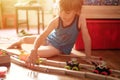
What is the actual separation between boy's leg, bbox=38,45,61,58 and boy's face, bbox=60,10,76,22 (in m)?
0.26

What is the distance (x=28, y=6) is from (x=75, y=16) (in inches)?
58.5

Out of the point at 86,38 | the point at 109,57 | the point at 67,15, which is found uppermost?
the point at 67,15

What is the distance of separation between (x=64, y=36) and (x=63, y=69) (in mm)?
401

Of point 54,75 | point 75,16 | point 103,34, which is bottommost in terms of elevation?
point 54,75

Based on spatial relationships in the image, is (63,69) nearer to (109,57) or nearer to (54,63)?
(54,63)

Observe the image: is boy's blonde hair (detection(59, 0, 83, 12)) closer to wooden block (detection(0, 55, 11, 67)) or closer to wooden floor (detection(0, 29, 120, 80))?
wooden floor (detection(0, 29, 120, 80))

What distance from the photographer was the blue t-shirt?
1927mm

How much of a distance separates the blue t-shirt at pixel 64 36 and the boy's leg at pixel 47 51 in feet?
0.12

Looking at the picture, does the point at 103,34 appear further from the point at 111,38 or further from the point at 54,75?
the point at 54,75

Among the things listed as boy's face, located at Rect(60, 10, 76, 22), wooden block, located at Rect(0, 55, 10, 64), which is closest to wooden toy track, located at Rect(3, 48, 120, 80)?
wooden block, located at Rect(0, 55, 10, 64)

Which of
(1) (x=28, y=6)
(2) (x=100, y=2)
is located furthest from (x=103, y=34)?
(1) (x=28, y=6)

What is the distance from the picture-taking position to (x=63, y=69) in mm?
1630


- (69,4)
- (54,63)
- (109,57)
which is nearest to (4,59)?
(54,63)

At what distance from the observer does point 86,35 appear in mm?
1886
